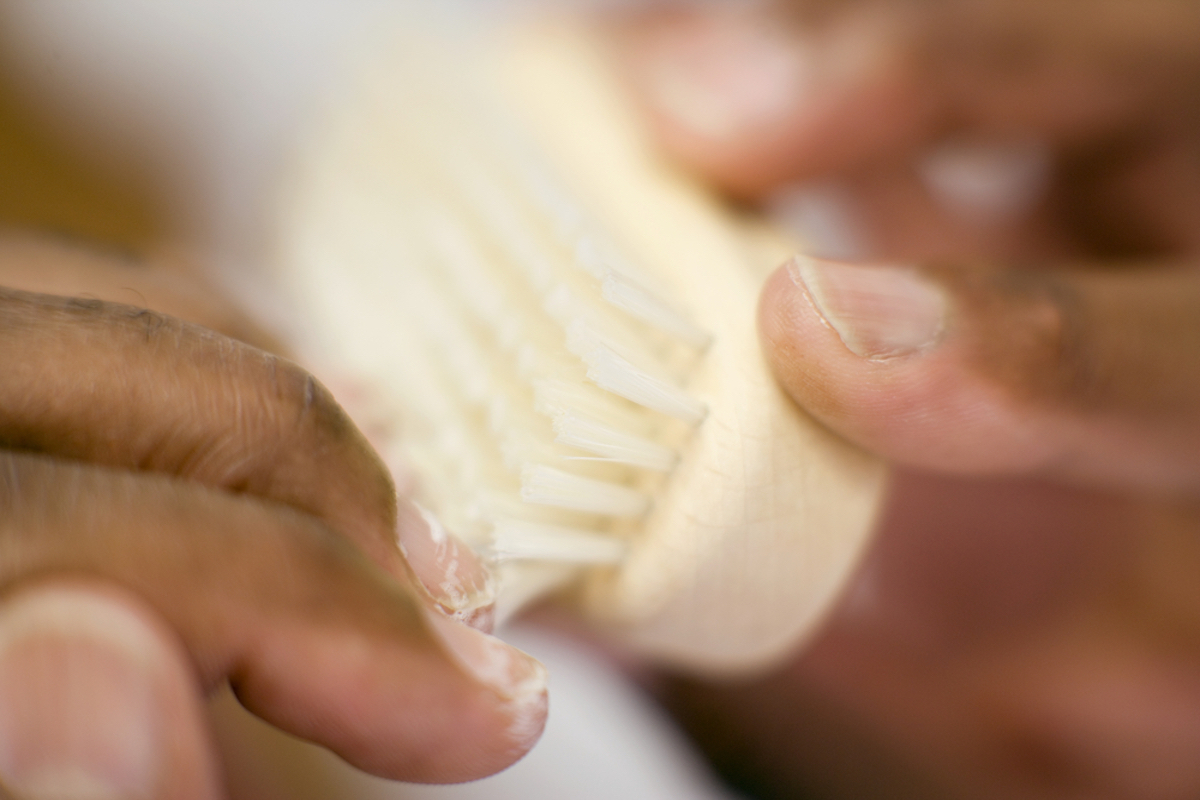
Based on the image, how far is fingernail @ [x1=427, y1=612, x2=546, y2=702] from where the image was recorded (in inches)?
7.3

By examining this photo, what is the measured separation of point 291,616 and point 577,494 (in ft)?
0.24

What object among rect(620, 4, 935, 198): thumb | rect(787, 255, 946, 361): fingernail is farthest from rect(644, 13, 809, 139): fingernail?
rect(787, 255, 946, 361): fingernail

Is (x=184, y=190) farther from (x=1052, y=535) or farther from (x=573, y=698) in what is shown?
(x=1052, y=535)

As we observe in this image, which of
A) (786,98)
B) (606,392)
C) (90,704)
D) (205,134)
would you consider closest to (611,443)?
(606,392)

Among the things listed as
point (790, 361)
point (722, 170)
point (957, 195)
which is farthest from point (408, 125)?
point (957, 195)

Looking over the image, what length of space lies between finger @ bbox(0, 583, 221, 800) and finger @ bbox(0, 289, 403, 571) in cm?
3

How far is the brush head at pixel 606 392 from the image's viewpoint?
0.69 feet

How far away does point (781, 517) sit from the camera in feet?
0.71

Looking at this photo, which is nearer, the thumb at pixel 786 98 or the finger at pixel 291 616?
the finger at pixel 291 616

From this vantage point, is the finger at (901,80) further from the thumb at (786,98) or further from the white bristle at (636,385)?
the white bristle at (636,385)

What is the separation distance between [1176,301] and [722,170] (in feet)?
0.54

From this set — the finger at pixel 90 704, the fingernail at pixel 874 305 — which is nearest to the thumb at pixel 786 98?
the fingernail at pixel 874 305

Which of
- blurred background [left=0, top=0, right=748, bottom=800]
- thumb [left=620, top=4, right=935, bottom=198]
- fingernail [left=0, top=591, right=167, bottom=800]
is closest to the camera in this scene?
fingernail [left=0, top=591, right=167, bottom=800]

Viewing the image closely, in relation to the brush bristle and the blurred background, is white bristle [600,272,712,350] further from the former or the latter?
the blurred background
